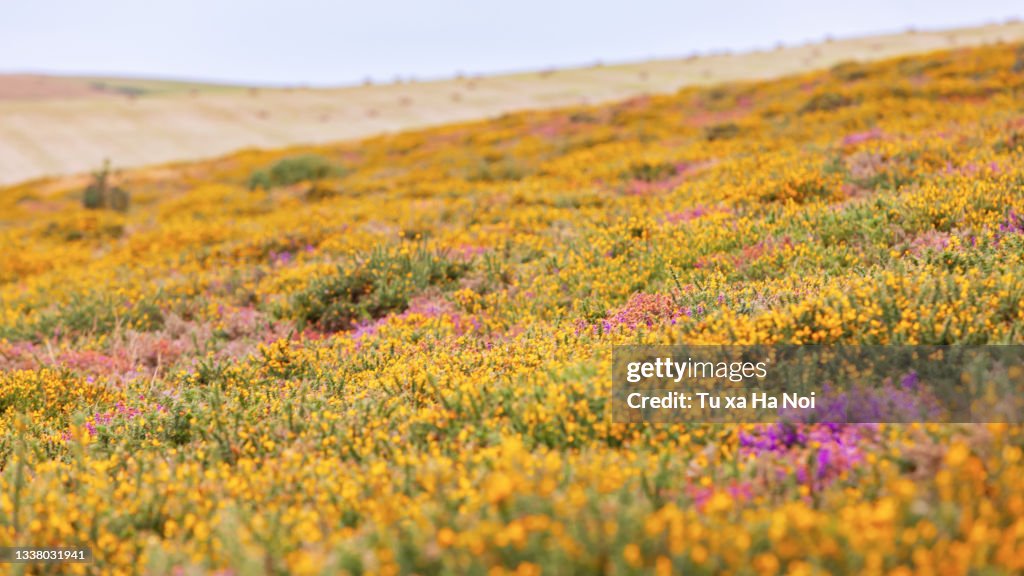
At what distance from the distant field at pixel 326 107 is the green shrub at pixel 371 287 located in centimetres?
4148

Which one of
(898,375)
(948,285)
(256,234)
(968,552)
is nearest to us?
(968,552)

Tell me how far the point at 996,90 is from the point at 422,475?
22312mm

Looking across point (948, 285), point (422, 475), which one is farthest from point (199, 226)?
point (948, 285)

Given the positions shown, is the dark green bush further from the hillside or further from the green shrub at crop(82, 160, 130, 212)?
the green shrub at crop(82, 160, 130, 212)

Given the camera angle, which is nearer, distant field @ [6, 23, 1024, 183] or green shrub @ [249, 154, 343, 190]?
green shrub @ [249, 154, 343, 190]

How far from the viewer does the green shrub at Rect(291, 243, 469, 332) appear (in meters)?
9.50

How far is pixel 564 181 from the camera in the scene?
17.5 m

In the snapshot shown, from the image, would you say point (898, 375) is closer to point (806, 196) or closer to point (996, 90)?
point (806, 196)

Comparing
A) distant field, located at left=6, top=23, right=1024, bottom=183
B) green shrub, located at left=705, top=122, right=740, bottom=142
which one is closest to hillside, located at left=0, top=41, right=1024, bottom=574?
green shrub, located at left=705, top=122, right=740, bottom=142
